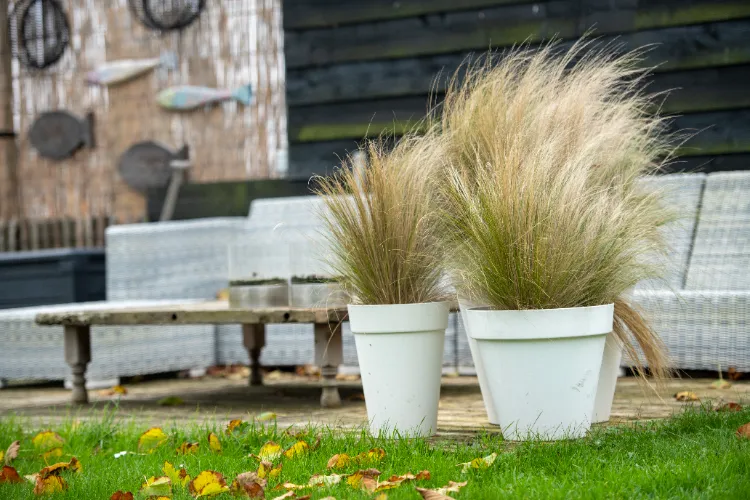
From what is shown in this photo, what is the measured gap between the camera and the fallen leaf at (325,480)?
2031 millimetres

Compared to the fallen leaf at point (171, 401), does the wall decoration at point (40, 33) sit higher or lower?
higher

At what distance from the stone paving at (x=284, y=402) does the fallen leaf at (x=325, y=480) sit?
557 millimetres

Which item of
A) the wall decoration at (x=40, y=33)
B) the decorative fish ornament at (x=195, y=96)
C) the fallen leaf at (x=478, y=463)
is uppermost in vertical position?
the wall decoration at (x=40, y=33)

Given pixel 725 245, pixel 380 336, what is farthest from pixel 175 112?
pixel 380 336

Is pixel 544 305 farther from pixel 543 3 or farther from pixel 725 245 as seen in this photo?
pixel 543 3

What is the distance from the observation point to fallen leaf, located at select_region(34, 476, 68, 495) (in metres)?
2.18

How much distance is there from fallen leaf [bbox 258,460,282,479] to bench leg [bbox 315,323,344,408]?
1076mm

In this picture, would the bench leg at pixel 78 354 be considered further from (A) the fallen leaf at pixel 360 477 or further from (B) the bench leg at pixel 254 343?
(A) the fallen leaf at pixel 360 477

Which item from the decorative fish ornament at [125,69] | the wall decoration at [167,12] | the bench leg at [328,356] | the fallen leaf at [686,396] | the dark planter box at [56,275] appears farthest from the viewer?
the decorative fish ornament at [125,69]

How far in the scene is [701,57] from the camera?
15.5 feet

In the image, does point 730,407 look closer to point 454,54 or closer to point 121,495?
point 121,495

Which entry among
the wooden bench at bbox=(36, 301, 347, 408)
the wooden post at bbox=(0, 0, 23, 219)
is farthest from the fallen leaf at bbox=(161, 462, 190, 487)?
the wooden post at bbox=(0, 0, 23, 219)

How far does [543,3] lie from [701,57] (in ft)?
2.71

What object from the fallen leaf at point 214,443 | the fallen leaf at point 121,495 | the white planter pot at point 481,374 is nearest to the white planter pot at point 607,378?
the white planter pot at point 481,374
